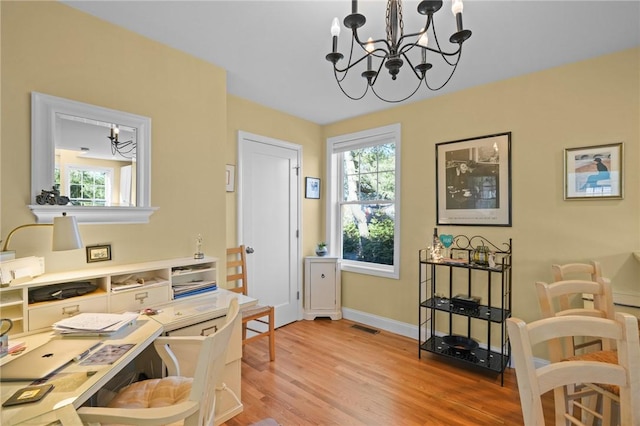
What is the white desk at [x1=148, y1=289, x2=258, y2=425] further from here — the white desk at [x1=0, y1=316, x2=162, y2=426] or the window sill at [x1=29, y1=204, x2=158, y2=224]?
the window sill at [x1=29, y1=204, x2=158, y2=224]

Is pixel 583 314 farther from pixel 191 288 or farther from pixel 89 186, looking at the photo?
pixel 89 186

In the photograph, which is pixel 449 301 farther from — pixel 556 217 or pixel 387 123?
pixel 387 123

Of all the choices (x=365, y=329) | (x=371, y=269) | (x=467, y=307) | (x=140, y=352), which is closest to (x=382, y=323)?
(x=365, y=329)

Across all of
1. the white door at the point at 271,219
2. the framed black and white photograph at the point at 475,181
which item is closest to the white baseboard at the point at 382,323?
the white door at the point at 271,219

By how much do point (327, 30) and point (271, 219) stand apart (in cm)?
202

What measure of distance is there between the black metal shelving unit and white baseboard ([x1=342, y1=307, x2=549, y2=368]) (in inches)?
5.1

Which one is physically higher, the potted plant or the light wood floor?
the potted plant

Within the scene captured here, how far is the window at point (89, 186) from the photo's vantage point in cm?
168

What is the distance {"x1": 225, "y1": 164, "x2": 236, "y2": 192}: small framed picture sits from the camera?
2874mm

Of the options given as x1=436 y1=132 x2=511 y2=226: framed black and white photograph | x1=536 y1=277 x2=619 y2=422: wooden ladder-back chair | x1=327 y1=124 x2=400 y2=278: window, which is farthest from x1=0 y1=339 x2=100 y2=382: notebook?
x1=436 y1=132 x2=511 y2=226: framed black and white photograph

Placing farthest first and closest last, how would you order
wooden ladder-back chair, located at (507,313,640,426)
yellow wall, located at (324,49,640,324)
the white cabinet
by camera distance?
the white cabinet < yellow wall, located at (324,49,640,324) < wooden ladder-back chair, located at (507,313,640,426)

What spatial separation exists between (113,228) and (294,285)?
2164 millimetres

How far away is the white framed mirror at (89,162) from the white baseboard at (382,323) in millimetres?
2595

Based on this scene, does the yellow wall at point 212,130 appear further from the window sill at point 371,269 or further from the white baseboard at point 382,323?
the white baseboard at point 382,323
